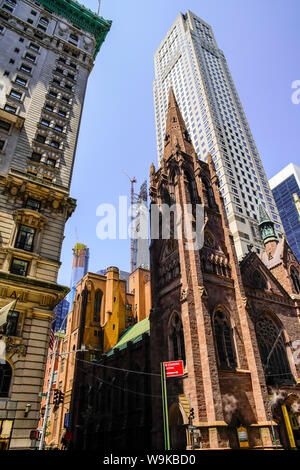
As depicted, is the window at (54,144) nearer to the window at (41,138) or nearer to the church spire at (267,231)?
the window at (41,138)

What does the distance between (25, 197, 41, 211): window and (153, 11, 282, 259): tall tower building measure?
148 ft

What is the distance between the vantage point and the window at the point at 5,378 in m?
17.5

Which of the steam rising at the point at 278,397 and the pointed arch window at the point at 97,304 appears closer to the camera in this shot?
the steam rising at the point at 278,397

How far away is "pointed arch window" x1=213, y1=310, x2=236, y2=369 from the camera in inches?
1062

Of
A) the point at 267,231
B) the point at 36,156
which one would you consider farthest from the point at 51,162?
the point at 267,231

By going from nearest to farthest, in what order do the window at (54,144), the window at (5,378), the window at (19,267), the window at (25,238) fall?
the window at (5,378)
the window at (19,267)
the window at (25,238)
the window at (54,144)

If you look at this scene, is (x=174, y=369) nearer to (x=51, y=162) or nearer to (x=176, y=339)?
(x=176, y=339)

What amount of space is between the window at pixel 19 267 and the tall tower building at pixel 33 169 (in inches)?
2.7

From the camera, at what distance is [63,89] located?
118 feet

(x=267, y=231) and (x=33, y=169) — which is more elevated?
(x=267, y=231)

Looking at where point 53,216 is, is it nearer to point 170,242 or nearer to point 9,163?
point 9,163

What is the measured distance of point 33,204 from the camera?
25.4 m

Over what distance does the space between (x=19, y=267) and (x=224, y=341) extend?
62.3 ft

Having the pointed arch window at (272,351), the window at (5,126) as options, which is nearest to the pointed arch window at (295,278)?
the pointed arch window at (272,351)
